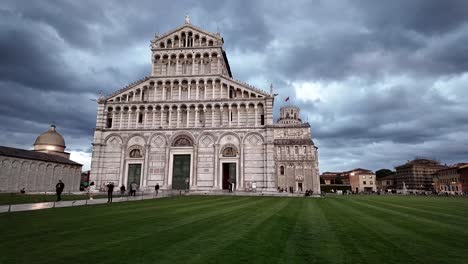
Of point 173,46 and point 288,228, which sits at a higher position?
point 173,46

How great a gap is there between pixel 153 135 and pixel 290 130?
4364cm

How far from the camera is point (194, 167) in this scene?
39.2 metres

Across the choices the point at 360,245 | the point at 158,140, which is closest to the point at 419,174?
the point at 158,140

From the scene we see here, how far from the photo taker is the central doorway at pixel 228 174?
1535 inches

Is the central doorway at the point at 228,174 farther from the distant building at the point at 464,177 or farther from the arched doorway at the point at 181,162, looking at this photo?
the distant building at the point at 464,177

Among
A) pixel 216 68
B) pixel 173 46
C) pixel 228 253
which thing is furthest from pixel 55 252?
pixel 173 46

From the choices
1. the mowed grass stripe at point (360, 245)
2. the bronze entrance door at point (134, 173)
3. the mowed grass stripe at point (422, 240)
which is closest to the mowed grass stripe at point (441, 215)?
the mowed grass stripe at point (422, 240)

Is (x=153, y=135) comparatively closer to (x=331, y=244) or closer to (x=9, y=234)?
(x=9, y=234)

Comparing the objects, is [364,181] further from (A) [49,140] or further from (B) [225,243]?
(B) [225,243]

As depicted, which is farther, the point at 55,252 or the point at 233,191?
the point at 233,191

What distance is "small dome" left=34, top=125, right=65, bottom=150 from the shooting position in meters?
65.0

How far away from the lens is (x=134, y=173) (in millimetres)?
40188

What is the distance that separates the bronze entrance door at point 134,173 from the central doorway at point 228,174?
41.7ft

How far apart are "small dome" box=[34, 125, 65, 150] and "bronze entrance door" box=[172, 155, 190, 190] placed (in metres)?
43.5
